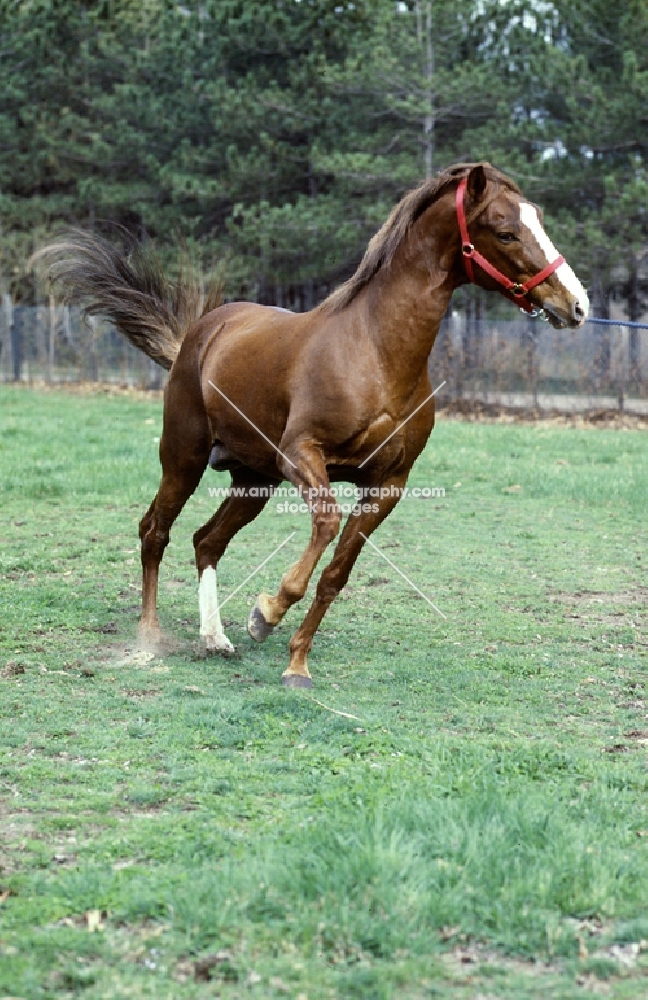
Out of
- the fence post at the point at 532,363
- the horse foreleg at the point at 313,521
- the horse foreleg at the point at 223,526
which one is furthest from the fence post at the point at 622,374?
the horse foreleg at the point at 313,521

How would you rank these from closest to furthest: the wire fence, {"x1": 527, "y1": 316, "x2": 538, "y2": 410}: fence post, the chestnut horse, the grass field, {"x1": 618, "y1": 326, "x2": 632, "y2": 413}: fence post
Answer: the grass field, the chestnut horse, {"x1": 618, "y1": 326, "x2": 632, "y2": 413}: fence post, the wire fence, {"x1": 527, "y1": 316, "x2": 538, "y2": 410}: fence post

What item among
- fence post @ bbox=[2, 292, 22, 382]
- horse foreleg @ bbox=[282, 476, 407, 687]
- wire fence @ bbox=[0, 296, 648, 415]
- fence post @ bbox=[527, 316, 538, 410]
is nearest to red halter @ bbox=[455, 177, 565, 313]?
horse foreleg @ bbox=[282, 476, 407, 687]

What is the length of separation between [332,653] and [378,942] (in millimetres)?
3244

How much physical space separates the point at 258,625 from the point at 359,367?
1353 mm

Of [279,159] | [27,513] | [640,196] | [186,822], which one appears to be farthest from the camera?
[279,159]

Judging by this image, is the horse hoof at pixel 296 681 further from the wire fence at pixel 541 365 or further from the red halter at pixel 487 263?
the wire fence at pixel 541 365

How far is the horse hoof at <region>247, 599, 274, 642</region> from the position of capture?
5637mm

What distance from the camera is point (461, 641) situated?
20.7 ft

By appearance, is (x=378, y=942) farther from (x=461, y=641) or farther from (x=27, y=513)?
(x=27, y=513)

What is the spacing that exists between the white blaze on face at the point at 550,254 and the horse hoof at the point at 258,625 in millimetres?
2077

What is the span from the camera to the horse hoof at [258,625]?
564 centimetres

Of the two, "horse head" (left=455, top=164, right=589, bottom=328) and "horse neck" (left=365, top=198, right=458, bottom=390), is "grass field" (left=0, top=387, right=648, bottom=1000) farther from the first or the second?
"horse head" (left=455, top=164, right=589, bottom=328)

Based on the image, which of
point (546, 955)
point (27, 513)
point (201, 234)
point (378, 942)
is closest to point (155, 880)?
point (378, 942)

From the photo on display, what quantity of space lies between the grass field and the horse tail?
5.41 feet
